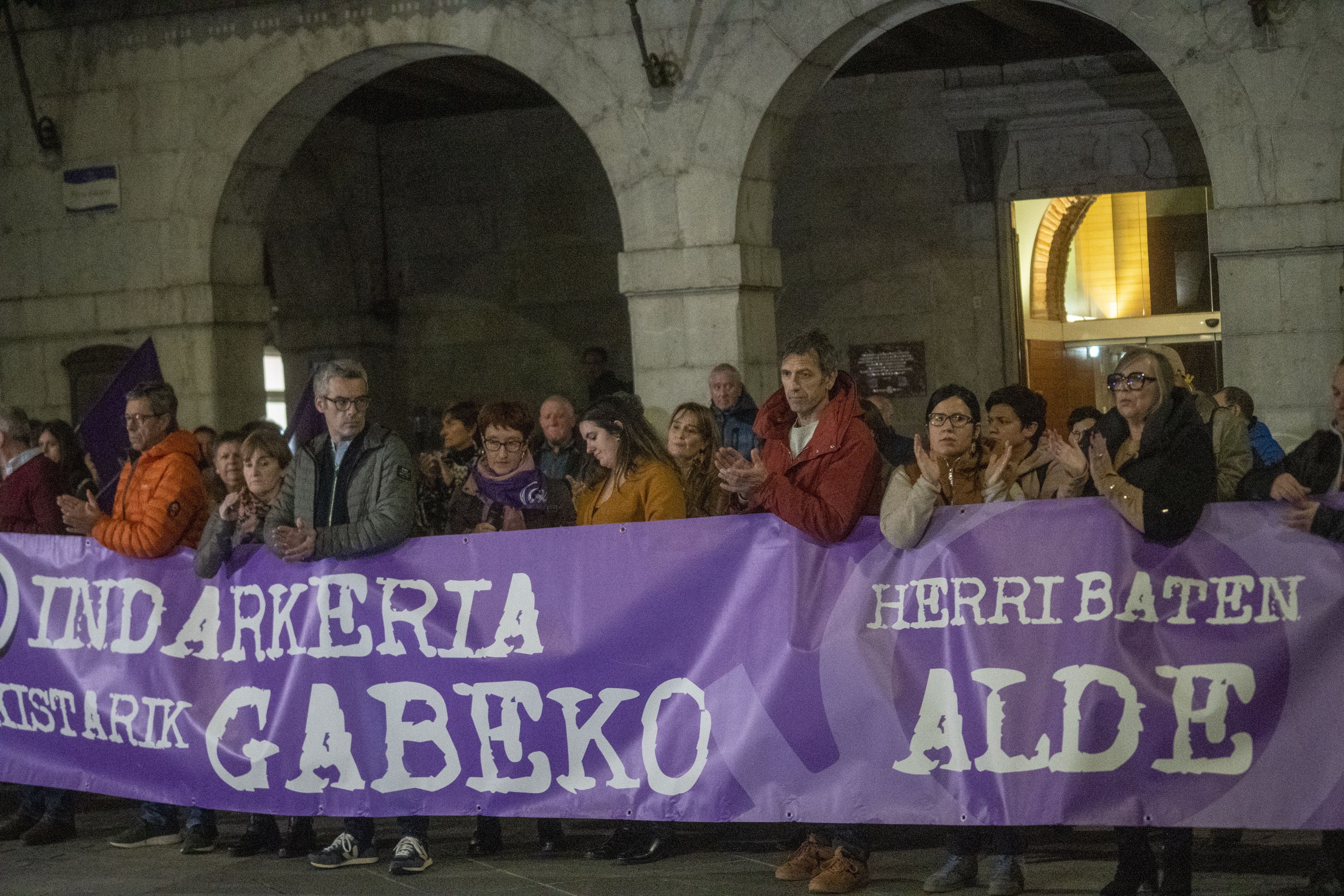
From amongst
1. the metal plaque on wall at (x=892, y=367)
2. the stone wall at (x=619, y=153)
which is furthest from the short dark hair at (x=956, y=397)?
the metal plaque on wall at (x=892, y=367)

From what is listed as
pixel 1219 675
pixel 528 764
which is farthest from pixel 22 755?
pixel 1219 675

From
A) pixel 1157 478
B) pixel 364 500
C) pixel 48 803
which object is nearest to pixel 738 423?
pixel 364 500

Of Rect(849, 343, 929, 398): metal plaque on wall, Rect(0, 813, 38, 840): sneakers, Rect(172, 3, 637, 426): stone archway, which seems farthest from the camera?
Rect(849, 343, 929, 398): metal plaque on wall

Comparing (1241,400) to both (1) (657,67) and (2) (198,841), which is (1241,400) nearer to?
(1) (657,67)

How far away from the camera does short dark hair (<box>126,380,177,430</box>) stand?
7.08 metres

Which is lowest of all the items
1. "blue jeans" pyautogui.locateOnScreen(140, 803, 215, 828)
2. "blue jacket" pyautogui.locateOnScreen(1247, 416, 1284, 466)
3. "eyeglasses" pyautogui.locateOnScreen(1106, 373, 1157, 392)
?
"blue jeans" pyautogui.locateOnScreen(140, 803, 215, 828)

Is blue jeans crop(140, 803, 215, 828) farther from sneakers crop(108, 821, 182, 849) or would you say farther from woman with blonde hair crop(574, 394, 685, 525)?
woman with blonde hair crop(574, 394, 685, 525)

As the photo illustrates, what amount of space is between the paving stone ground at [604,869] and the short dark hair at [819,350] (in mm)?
1827

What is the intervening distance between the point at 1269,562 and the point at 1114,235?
9.60 m

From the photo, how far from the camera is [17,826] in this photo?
7551mm

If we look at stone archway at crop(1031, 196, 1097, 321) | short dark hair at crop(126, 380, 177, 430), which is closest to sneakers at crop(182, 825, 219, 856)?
short dark hair at crop(126, 380, 177, 430)

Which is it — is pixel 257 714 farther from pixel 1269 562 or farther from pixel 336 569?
pixel 1269 562

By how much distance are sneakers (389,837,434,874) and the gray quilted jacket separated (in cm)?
112

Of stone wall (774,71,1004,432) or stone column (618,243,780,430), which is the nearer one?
stone column (618,243,780,430)
